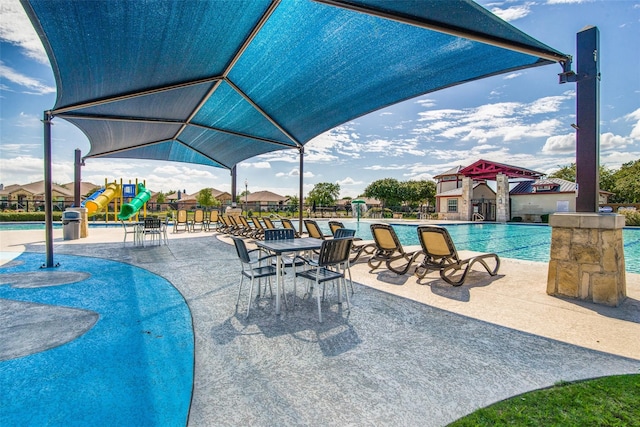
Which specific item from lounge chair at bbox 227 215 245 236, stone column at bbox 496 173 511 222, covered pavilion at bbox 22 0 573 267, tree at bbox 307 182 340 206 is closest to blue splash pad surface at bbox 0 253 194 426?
covered pavilion at bbox 22 0 573 267

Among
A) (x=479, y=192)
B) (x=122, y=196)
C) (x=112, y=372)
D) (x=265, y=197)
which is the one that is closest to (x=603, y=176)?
(x=479, y=192)

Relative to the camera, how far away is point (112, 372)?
223cm

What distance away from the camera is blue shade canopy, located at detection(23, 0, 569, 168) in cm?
328

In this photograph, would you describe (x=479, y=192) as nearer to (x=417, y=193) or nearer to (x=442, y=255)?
(x=417, y=193)

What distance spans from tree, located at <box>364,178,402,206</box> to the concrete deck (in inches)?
1526

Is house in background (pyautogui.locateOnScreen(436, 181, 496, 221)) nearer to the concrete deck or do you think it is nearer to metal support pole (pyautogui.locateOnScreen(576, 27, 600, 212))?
the concrete deck

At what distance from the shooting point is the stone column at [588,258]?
11.8ft

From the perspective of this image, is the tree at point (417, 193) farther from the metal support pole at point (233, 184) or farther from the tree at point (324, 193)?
the metal support pole at point (233, 184)

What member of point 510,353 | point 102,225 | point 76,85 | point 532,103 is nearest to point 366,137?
point 532,103

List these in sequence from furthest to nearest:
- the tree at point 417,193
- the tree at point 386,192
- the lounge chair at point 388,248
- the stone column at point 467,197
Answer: the tree at point 417,193
the tree at point 386,192
the stone column at point 467,197
the lounge chair at point 388,248

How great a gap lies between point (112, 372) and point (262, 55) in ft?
14.8

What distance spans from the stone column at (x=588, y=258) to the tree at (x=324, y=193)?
45231mm

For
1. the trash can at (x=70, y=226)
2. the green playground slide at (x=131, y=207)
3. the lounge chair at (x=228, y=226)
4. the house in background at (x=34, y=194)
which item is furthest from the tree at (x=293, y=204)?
the house in background at (x=34, y=194)

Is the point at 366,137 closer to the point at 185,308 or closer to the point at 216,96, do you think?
the point at 216,96
